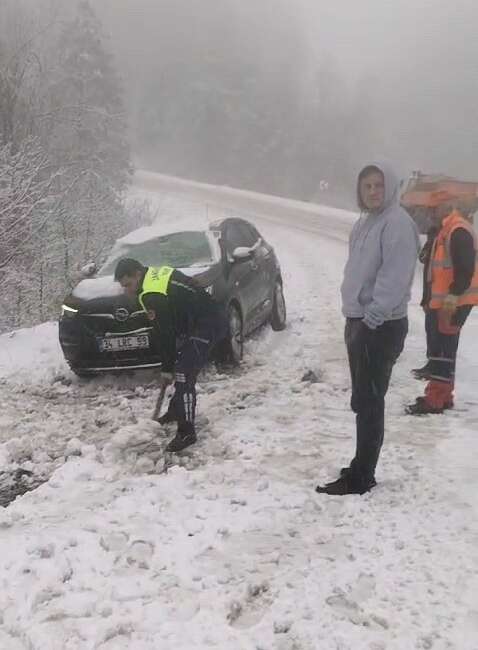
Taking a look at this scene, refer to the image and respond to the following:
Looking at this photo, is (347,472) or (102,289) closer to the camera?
(347,472)

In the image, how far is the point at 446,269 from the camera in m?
5.08

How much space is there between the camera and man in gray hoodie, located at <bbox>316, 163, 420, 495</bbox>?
11.6 ft

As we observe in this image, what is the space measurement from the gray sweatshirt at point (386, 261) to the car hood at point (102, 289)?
3138 mm

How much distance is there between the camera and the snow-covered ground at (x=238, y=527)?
9.09 feet

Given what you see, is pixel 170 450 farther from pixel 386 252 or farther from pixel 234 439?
pixel 386 252

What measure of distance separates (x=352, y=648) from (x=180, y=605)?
2.64ft

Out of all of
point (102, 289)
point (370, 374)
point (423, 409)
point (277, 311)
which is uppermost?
point (370, 374)

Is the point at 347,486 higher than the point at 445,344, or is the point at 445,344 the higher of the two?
the point at 445,344

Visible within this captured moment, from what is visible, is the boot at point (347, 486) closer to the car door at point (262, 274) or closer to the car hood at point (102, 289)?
the car hood at point (102, 289)

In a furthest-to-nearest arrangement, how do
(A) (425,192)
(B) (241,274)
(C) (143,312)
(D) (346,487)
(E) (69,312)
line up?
(A) (425,192) < (B) (241,274) < (E) (69,312) < (C) (143,312) < (D) (346,487)

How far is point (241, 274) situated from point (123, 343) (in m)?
1.80

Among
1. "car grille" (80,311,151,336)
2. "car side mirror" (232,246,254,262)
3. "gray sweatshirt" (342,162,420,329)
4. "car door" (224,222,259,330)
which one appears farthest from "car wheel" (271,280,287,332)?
"gray sweatshirt" (342,162,420,329)

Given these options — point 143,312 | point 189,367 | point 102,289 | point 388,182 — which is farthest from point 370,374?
point 102,289

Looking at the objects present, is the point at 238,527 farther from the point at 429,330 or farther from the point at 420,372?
the point at 420,372
